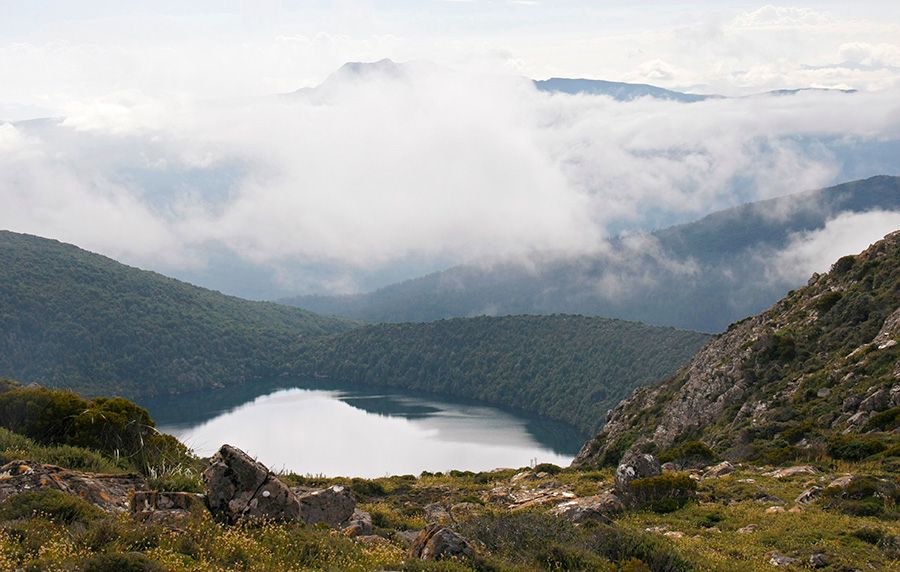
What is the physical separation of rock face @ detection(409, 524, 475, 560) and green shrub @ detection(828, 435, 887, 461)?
61.5ft

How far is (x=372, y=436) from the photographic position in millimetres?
147625

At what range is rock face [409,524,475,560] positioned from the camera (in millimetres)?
13172

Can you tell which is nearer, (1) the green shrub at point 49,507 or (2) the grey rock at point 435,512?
(1) the green shrub at point 49,507

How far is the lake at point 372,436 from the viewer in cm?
11638

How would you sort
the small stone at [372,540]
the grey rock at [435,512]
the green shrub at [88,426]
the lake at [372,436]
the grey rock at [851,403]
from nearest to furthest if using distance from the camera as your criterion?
the small stone at [372,540], the green shrub at [88,426], the grey rock at [435,512], the grey rock at [851,403], the lake at [372,436]

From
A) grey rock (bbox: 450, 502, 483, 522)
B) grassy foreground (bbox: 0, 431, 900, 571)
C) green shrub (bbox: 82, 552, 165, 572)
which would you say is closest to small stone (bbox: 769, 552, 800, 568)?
grassy foreground (bbox: 0, 431, 900, 571)

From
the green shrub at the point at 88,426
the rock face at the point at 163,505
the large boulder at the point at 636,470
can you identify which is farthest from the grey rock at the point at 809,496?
the green shrub at the point at 88,426

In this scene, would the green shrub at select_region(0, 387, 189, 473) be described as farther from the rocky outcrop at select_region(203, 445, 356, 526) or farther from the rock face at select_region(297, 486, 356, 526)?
the rocky outcrop at select_region(203, 445, 356, 526)

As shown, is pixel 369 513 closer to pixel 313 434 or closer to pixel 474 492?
pixel 474 492

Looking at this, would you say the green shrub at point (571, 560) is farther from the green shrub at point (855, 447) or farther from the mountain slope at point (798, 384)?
the mountain slope at point (798, 384)

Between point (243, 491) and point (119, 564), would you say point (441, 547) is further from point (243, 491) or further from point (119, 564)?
point (119, 564)

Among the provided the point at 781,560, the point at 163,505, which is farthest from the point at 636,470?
the point at 163,505

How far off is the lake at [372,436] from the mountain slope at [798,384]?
52.4m

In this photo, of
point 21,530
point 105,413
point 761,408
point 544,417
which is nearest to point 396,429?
point 544,417
